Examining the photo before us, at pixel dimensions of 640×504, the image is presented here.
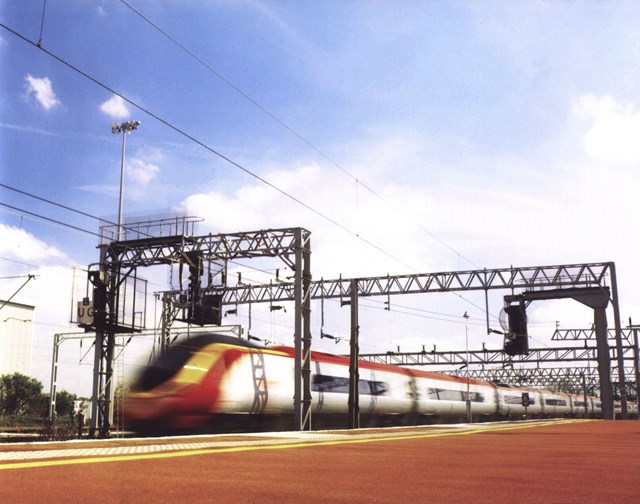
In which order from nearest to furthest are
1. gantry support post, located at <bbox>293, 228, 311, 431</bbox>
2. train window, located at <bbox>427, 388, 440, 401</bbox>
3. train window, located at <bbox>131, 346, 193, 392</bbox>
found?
train window, located at <bbox>131, 346, 193, 392</bbox>, gantry support post, located at <bbox>293, 228, 311, 431</bbox>, train window, located at <bbox>427, 388, 440, 401</bbox>

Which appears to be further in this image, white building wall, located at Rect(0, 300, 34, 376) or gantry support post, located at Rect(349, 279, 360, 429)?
white building wall, located at Rect(0, 300, 34, 376)

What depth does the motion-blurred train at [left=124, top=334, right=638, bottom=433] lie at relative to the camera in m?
19.4

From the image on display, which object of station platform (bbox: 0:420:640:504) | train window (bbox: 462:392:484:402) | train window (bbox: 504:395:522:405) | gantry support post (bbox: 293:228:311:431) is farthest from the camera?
train window (bbox: 504:395:522:405)

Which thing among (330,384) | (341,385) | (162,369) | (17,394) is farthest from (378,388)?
(17,394)

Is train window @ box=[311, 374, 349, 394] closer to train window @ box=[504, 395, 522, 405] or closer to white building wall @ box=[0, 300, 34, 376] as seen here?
train window @ box=[504, 395, 522, 405]

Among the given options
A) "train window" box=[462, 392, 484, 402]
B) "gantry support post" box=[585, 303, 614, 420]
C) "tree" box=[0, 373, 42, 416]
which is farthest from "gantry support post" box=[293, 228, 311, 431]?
"tree" box=[0, 373, 42, 416]

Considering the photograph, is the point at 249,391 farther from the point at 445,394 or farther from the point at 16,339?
the point at 16,339

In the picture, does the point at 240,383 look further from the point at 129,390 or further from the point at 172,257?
the point at 172,257

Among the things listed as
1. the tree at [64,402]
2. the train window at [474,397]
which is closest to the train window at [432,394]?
the train window at [474,397]

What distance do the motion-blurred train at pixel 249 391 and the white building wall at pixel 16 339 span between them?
2435 inches

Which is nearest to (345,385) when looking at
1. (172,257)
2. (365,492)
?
(172,257)

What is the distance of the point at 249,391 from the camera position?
852 inches

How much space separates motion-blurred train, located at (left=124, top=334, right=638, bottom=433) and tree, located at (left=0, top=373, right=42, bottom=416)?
5284cm

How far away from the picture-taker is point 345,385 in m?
29.1
